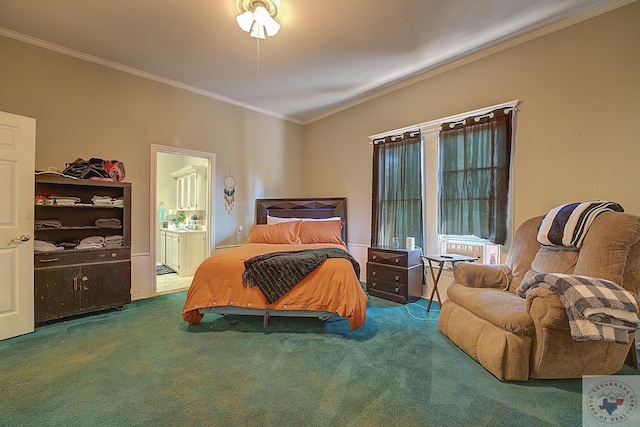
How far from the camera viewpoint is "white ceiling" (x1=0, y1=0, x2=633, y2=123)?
2.46 metres

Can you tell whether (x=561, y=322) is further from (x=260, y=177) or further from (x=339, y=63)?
(x=260, y=177)

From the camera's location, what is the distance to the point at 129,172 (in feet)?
11.8

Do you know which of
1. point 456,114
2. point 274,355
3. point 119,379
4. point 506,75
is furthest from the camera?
point 456,114

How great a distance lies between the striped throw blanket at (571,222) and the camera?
2.12 meters

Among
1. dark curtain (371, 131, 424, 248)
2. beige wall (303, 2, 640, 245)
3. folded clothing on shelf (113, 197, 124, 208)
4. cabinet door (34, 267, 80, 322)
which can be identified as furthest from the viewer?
dark curtain (371, 131, 424, 248)

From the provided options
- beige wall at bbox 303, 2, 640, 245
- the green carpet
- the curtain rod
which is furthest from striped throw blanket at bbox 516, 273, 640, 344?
the curtain rod

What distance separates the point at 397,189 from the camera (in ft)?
13.0

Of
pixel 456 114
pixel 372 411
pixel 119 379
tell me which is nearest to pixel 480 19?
pixel 456 114

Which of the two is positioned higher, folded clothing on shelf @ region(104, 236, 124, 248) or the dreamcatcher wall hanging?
the dreamcatcher wall hanging

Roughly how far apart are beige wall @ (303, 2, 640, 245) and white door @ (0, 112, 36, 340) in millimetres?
4476

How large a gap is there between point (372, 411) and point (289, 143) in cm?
475

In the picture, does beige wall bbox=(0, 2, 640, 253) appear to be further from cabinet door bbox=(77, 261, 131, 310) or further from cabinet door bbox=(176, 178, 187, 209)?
A: cabinet door bbox=(176, 178, 187, 209)

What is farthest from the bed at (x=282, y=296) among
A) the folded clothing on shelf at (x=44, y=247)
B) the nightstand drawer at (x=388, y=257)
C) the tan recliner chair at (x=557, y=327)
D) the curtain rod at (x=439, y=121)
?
the curtain rod at (x=439, y=121)

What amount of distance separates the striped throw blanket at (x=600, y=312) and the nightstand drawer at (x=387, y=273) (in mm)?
1844
